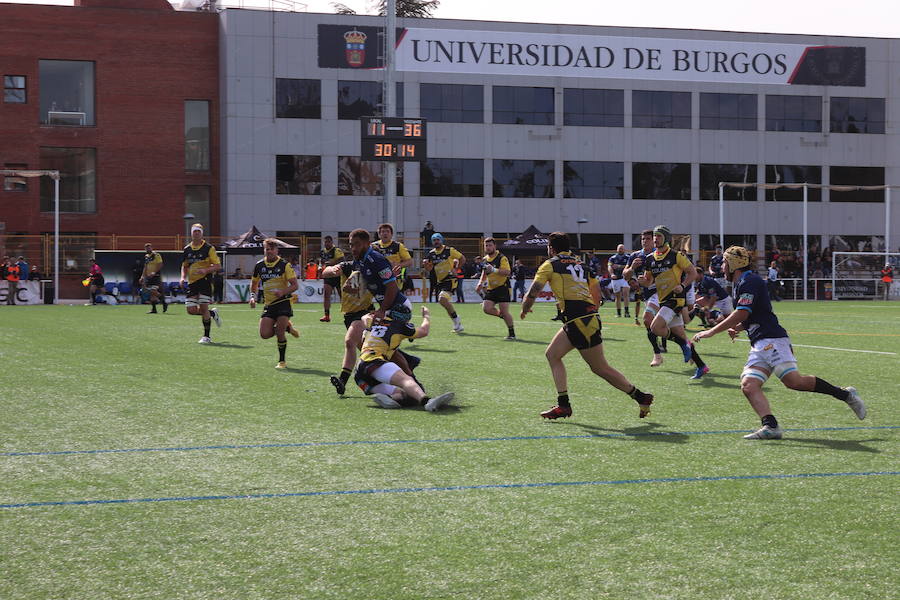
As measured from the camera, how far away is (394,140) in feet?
123

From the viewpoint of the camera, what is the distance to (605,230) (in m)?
54.1

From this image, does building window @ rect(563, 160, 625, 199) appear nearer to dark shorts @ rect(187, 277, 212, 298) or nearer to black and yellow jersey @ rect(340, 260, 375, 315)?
dark shorts @ rect(187, 277, 212, 298)

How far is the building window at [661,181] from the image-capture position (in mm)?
54625

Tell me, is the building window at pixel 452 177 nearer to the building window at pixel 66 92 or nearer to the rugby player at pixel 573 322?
the building window at pixel 66 92

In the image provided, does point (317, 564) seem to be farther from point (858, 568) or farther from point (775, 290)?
point (775, 290)

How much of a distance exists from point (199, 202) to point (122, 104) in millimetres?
5985

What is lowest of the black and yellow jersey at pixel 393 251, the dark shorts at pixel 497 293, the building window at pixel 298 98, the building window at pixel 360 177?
the dark shorts at pixel 497 293

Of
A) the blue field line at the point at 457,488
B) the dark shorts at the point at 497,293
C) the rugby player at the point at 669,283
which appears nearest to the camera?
the blue field line at the point at 457,488

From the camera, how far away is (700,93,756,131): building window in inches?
2167

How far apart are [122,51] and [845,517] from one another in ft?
161

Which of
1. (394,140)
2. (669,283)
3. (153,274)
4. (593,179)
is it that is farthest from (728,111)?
(669,283)

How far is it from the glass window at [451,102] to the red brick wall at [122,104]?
10.6m

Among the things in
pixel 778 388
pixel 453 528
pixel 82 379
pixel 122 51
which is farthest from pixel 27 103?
pixel 453 528

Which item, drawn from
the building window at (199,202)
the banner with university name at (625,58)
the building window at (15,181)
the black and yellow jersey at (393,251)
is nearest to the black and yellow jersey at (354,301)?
the black and yellow jersey at (393,251)
